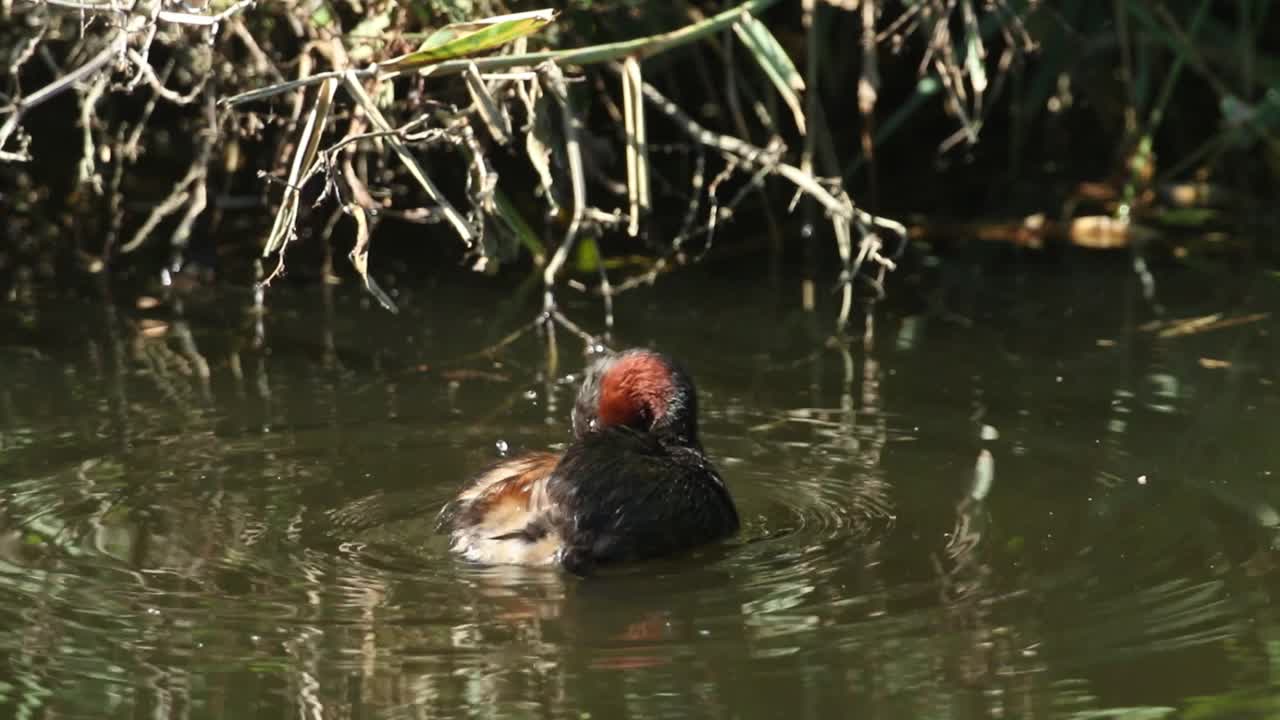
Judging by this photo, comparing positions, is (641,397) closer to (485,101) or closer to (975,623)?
(485,101)

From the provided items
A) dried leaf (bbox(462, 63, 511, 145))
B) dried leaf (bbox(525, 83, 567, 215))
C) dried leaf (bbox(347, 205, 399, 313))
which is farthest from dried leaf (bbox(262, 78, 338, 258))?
dried leaf (bbox(525, 83, 567, 215))

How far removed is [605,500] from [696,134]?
279 cm

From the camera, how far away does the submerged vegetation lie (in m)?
7.51

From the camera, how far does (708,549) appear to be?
5.13 m

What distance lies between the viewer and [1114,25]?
9.49m

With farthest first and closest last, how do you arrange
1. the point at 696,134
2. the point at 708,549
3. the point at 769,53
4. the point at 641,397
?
the point at 696,134
the point at 769,53
the point at 641,397
the point at 708,549

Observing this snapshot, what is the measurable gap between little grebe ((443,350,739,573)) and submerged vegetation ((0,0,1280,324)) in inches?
52.3

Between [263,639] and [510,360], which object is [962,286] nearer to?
[510,360]

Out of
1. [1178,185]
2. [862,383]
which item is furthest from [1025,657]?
[1178,185]

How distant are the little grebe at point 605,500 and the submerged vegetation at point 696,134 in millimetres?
1329

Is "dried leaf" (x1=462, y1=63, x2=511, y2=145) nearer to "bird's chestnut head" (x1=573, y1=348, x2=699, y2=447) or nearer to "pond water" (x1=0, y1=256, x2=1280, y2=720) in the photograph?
"bird's chestnut head" (x1=573, y1=348, x2=699, y2=447)

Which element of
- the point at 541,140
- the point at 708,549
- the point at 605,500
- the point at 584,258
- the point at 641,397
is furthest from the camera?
the point at 584,258

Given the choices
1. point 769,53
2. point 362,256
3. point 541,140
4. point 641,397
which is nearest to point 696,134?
point 769,53

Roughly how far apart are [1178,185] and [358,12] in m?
4.77
